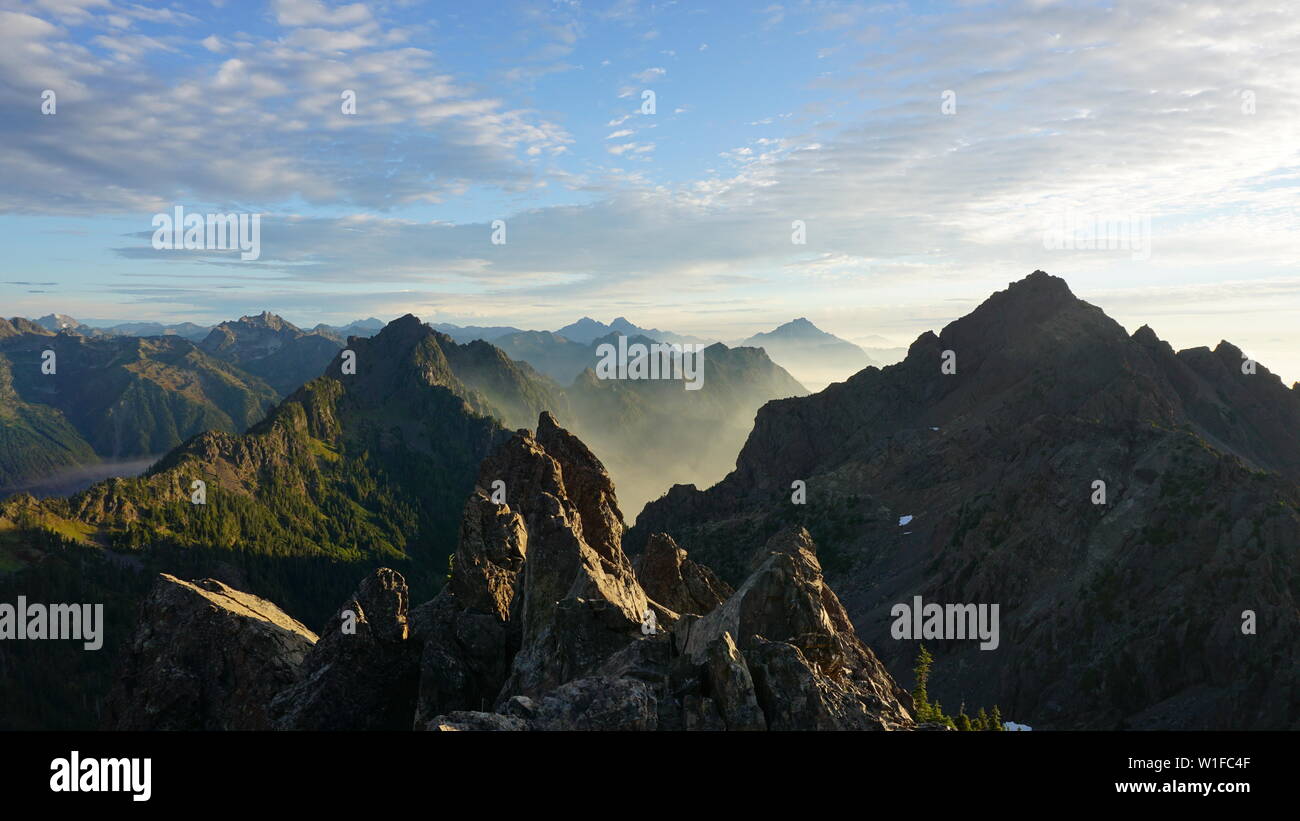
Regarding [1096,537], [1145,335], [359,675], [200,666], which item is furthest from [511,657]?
[1145,335]

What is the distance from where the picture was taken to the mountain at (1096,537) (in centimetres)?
8275

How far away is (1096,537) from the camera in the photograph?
10506cm

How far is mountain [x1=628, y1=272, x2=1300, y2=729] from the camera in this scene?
271 ft

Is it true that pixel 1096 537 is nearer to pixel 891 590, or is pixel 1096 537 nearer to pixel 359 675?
pixel 891 590

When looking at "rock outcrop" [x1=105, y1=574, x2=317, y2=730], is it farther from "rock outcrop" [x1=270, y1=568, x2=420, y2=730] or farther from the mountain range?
"rock outcrop" [x1=270, y1=568, x2=420, y2=730]

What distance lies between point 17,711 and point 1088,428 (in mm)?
270343

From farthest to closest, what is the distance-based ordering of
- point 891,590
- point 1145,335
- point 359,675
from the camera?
point 1145,335
point 891,590
point 359,675

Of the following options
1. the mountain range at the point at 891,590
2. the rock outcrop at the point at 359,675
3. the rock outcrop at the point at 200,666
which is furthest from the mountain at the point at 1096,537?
the rock outcrop at the point at 200,666

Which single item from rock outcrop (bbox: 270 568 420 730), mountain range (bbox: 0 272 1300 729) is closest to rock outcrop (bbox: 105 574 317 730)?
mountain range (bbox: 0 272 1300 729)

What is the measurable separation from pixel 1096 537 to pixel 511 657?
99.8 m

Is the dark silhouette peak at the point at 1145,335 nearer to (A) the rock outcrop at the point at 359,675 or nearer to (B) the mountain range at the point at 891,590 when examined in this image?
(B) the mountain range at the point at 891,590

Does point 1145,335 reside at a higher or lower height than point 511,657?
higher
